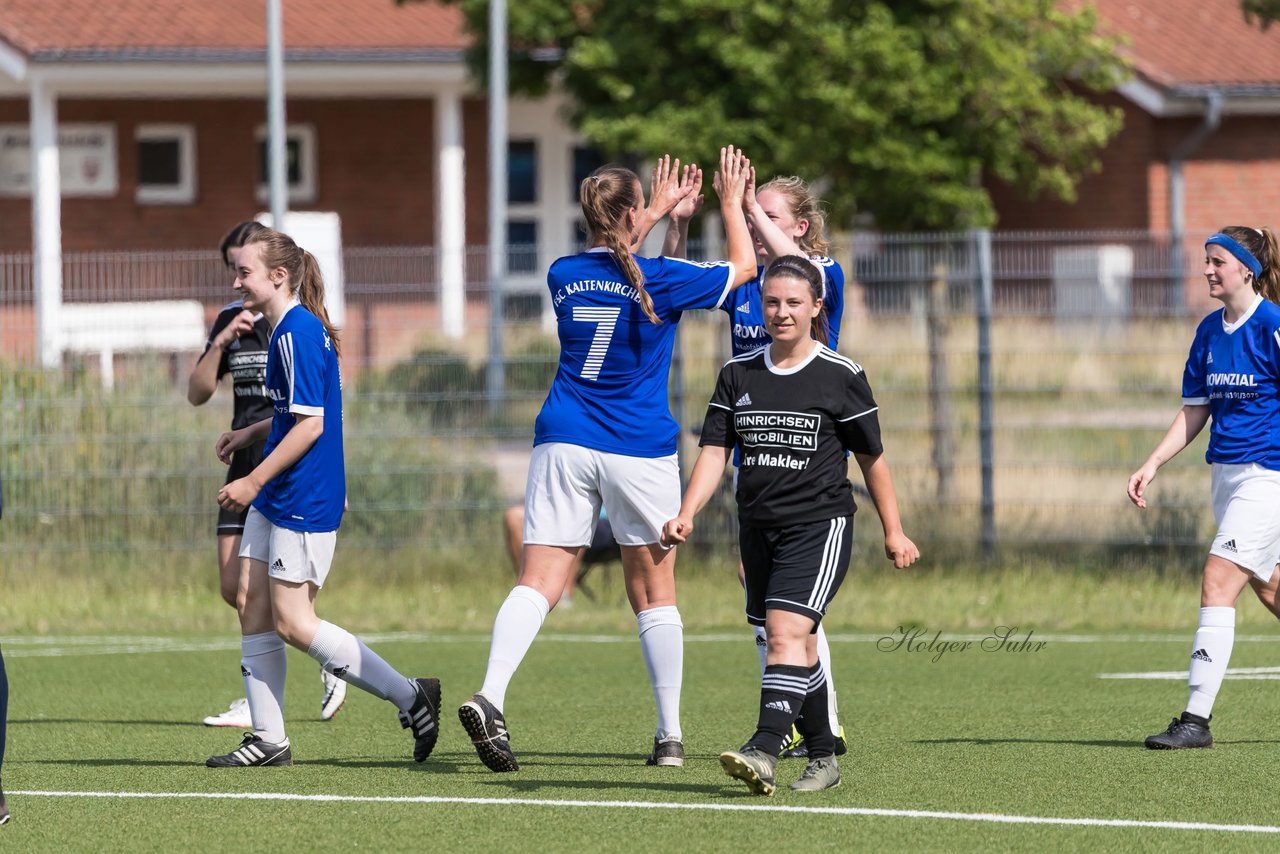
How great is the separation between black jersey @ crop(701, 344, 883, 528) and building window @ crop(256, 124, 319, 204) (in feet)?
81.6

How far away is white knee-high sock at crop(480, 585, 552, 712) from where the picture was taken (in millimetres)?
6810

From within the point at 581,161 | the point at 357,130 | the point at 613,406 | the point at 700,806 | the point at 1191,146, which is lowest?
the point at 700,806

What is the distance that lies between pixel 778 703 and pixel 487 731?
3.23 ft

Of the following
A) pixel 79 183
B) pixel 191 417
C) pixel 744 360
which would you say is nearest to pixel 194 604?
pixel 191 417

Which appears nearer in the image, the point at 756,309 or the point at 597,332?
the point at 597,332

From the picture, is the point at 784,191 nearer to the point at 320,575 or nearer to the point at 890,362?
the point at 320,575

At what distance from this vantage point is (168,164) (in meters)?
30.3

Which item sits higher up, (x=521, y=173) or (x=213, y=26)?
(x=213, y=26)

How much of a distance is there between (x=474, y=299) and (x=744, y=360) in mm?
7373

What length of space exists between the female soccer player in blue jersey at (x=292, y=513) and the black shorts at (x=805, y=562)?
149 centimetres

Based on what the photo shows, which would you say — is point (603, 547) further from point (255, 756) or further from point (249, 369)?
point (255, 756)
